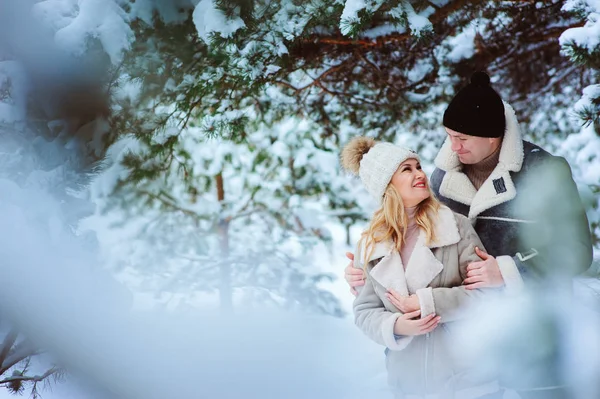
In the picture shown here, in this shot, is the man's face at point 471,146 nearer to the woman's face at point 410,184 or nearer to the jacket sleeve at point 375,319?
the woman's face at point 410,184

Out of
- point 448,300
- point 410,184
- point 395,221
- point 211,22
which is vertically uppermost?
point 211,22

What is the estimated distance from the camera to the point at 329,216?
5.66 m

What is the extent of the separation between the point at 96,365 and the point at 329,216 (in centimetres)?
359

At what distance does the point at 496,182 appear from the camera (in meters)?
2.16

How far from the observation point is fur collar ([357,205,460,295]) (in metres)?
1.96

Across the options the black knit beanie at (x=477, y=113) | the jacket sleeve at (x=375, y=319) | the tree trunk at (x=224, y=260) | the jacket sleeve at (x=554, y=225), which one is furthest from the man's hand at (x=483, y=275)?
the tree trunk at (x=224, y=260)

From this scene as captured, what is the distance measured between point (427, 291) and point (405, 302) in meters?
0.09

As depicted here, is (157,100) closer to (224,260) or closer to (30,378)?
(30,378)

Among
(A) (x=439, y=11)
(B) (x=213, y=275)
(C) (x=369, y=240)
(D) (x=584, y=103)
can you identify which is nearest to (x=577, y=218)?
(D) (x=584, y=103)

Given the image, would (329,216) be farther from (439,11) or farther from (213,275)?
(439,11)

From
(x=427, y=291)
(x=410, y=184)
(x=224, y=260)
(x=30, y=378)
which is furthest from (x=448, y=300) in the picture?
(x=224, y=260)

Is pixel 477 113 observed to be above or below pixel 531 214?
above

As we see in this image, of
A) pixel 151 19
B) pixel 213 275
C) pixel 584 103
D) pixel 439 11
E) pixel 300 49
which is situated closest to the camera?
pixel 584 103

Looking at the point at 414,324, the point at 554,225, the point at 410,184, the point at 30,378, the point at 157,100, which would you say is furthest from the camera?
the point at 157,100
